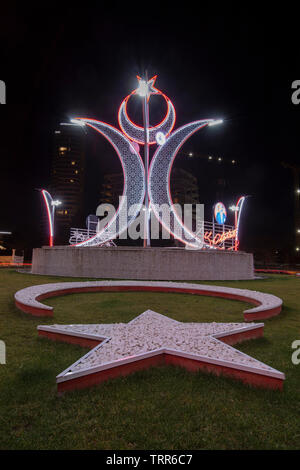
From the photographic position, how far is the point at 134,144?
21062 millimetres

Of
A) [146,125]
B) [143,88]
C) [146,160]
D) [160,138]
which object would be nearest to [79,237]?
[146,160]

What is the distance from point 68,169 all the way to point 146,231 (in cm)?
11767

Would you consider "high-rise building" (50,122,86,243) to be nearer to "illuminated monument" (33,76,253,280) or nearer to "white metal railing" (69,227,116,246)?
"white metal railing" (69,227,116,246)

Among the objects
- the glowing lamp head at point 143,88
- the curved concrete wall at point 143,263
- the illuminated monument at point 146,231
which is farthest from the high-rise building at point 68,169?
the glowing lamp head at point 143,88

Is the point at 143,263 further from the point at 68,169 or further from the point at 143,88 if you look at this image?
the point at 68,169

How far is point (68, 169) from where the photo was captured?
129000mm

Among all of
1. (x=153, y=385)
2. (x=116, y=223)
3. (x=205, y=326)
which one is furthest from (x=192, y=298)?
(x=116, y=223)

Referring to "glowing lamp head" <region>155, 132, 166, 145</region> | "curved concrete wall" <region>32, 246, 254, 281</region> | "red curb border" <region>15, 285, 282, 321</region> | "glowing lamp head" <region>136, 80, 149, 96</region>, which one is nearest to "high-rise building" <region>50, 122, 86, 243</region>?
"curved concrete wall" <region>32, 246, 254, 281</region>

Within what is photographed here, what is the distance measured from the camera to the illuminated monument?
18984 mm

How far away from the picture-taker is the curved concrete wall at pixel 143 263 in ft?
61.9

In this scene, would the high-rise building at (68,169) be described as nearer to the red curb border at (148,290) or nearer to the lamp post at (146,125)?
the lamp post at (146,125)

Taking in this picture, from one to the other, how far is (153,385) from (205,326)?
2.44 metres
